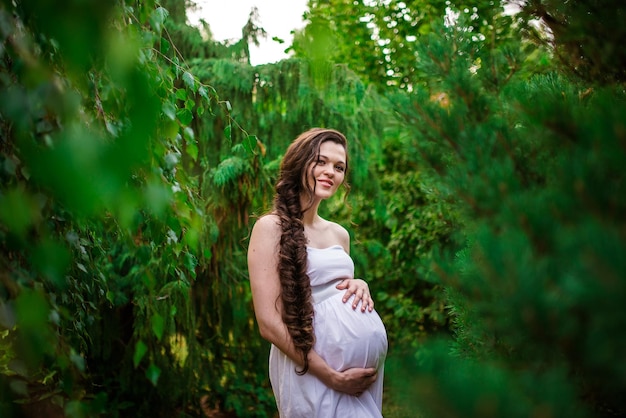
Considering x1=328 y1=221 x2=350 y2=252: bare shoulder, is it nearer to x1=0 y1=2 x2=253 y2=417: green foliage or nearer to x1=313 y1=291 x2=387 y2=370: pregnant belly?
x1=313 y1=291 x2=387 y2=370: pregnant belly

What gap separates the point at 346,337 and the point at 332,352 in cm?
9

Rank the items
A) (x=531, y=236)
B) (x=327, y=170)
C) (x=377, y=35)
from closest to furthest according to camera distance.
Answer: (x=531, y=236) < (x=327, y=170) < (x=377, y=35)

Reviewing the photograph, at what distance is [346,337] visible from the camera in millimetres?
2188

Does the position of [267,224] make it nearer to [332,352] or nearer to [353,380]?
[332,352]

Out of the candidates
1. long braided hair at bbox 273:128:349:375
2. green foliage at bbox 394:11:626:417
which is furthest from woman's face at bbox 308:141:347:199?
green foliage at bbox 394:11:626:417

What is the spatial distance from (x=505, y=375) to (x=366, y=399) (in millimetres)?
1538

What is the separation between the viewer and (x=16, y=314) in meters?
1.04

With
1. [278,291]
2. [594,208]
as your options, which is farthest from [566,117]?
[278,291]

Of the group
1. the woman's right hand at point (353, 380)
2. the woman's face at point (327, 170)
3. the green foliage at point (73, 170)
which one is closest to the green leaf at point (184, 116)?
the green foliage at point (73, 170)

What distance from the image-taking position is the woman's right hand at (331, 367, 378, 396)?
2.13 meters

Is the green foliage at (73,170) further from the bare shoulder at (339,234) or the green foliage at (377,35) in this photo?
the green foliage at (377,35)

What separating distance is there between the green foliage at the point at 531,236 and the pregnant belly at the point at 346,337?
0.92m

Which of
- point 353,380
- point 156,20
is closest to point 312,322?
point 353,380

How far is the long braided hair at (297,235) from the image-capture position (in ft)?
7.24
